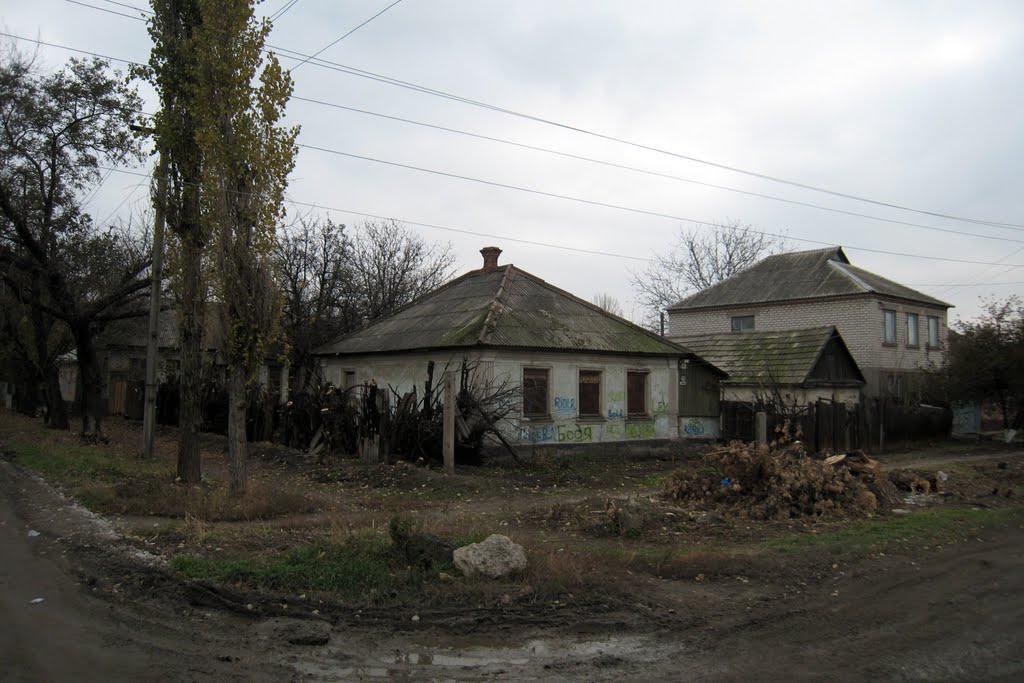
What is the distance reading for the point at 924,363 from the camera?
34.6 m

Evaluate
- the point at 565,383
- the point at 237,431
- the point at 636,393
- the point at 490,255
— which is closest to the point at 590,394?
the point at 565,383

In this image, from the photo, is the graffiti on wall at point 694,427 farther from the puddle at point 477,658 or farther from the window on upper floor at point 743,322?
the puddle at point 477,658

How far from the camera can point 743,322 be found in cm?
3659

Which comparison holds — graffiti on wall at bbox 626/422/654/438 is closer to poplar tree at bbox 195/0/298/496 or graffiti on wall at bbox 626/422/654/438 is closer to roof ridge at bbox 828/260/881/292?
poplar tree at bbox 195/0/298/496

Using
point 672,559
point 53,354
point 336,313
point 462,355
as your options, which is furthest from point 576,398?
point 53,354

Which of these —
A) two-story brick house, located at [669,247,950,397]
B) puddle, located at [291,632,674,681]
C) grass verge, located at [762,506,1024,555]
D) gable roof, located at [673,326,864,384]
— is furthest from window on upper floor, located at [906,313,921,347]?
puddle, located at [291,632,674,681]

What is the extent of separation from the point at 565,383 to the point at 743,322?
1905cm

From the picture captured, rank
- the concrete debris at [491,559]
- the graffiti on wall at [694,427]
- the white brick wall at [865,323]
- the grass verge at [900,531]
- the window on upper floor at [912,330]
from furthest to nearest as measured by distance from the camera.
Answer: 1. the window on upper floor at [912,330]
2. the white brick wall at [865,323]
3. the graffiti on wall at [694,427]
4. the grass verge at [900,531]
5. the concrete debris at [491,559]

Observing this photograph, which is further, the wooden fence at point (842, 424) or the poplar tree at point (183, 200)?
the wooden fence at point (842, 424)

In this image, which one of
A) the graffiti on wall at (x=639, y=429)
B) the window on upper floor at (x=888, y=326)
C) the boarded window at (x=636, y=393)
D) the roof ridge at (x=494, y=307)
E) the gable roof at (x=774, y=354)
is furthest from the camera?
the window on upper floor at (x=888, y=326)

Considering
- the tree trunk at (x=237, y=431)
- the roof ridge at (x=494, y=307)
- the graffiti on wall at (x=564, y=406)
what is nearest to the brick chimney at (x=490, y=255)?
the roof ridge at (x=494, y=307)

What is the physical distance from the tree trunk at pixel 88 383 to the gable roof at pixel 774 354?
1989cm

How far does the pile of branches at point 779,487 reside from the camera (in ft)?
38.8

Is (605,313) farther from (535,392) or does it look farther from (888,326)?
(888,326)
